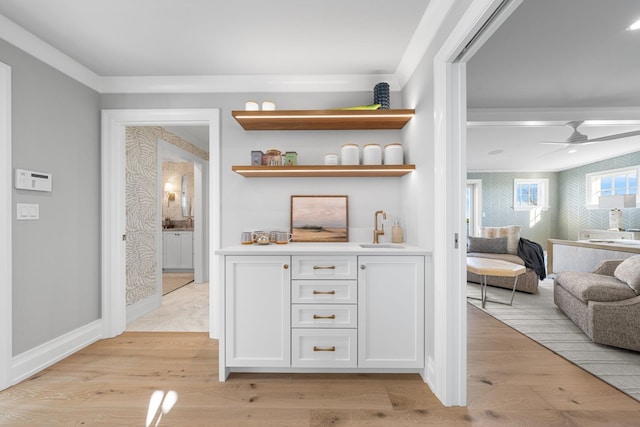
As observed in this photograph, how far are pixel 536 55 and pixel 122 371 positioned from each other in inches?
160

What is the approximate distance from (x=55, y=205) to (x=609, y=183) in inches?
366

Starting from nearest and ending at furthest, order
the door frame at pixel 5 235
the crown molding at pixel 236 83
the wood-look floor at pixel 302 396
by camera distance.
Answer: the wood-look floor at pixel 302 396 → the door frame at pixel 5 235 → the crown molding at pixel 236 83

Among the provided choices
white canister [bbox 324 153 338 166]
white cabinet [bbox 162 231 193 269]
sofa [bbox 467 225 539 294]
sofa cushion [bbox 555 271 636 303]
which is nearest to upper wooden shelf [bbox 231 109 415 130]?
white canister [bbox 324 153 338 166]

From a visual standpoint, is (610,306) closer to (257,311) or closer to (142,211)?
(257,311)

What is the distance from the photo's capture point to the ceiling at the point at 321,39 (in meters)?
1.83

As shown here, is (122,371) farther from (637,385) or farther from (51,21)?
(637,385)

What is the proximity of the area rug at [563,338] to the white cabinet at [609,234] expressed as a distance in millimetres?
3246

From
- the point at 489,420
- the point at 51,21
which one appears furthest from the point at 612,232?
the point at 51,21

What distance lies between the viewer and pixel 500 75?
286 centimetres

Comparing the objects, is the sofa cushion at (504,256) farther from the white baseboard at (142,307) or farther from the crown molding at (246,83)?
the white baseboard at (142,307)

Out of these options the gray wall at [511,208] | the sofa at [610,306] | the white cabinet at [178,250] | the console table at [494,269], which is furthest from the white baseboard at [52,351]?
the gray wall at [511,208]

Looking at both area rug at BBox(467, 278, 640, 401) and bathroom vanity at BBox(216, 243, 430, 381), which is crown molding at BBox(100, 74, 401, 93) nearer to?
bathroom vanity at BBox(216, 243, 430, 381)

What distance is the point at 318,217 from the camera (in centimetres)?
273

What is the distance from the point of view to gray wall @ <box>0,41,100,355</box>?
6.66 feet
